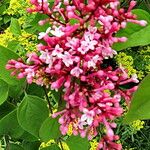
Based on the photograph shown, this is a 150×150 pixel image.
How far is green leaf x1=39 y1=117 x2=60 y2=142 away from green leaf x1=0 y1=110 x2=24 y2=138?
11 cm

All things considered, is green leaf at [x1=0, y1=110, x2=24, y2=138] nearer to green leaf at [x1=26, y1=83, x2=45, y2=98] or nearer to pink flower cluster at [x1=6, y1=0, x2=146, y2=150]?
green leaf at [x1=26, y1=83, x2=45, y2=98]

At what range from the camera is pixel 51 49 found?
730mm

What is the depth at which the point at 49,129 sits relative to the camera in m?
0.87

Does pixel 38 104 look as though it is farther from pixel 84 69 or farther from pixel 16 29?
pixel 16 29

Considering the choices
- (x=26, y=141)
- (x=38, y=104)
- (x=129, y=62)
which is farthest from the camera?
(x=129, y=62)

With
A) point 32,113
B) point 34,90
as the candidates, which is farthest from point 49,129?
point 34,90

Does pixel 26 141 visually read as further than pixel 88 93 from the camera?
Yes

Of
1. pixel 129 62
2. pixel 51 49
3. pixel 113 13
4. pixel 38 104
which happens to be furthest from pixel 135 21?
pixel 129 62

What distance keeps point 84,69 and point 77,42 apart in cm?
4

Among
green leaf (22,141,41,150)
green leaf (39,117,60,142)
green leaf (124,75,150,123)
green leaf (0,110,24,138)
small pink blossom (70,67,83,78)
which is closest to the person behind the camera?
green leaf (124,75,150,123)

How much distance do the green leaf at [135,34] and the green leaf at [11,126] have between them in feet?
0.94

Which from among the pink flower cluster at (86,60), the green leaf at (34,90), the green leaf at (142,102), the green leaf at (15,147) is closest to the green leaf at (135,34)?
the pink flower cluster at (86,60)

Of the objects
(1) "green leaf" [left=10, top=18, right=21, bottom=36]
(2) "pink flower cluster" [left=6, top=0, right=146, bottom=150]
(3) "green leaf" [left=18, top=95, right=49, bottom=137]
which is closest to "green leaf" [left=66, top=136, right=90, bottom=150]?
(3) "green leaf" [left=18, top=95, right=49, bottom=137]

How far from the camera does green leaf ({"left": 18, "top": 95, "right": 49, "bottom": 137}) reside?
0.90 m
